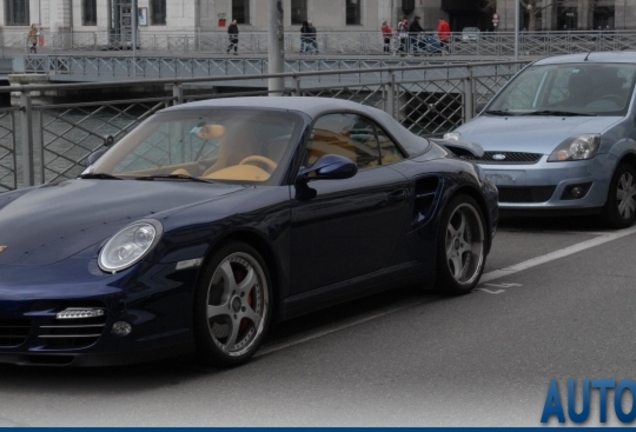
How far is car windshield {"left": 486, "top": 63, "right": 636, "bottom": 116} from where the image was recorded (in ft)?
41.0

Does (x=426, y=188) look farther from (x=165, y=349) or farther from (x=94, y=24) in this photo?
(x=94, y=24)

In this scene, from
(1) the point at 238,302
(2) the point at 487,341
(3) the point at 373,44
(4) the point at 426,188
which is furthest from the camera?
(3) the point at 373,44

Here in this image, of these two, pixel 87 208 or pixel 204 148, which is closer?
pixel 87 208

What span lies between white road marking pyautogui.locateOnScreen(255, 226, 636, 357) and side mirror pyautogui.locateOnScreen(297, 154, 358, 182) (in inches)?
37.4

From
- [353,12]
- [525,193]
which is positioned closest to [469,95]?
[525,193]

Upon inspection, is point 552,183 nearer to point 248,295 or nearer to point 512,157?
point 512,157

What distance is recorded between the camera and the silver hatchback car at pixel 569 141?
1150 centimetres

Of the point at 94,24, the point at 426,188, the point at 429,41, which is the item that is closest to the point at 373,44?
the point at 429,41

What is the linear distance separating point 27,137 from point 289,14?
68951 mm

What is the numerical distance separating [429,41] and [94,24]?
35066 millimetres

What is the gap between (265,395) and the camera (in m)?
5.99

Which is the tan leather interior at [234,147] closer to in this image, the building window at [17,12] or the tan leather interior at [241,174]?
the tan leather interior at [241,174]

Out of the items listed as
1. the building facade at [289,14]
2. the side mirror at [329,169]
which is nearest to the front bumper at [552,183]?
the side mirror at [329,169]

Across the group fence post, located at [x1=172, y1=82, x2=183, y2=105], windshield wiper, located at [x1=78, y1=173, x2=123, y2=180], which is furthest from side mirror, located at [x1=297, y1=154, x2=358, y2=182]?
fence post, located at [x1=172, y1=82, x2=183, y2=105]
